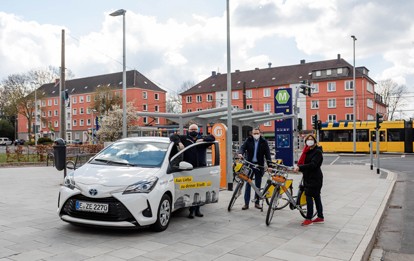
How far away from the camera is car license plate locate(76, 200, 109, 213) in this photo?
5969 millimetres

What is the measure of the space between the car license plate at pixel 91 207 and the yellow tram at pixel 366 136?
34020 mm

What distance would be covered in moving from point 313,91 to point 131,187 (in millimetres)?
67084

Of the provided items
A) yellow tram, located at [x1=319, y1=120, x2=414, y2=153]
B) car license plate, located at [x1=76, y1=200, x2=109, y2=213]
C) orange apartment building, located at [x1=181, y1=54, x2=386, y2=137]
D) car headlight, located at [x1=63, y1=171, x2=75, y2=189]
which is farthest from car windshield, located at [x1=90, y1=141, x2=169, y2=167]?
orange apartment building, located at [x1=181, y1=54, x2=386, y2=137]

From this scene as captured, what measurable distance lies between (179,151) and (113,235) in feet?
6.73

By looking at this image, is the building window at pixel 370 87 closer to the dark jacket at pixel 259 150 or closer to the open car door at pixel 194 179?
the dark jacket at pixel 259 150

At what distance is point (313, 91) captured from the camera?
69750 millimetres

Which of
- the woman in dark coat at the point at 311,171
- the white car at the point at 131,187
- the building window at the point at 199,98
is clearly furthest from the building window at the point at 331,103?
the white car at the point at 131,187

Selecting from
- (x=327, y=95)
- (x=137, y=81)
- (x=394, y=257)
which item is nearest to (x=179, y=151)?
(x=394, y=257)

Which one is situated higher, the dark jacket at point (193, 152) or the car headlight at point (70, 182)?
the dark jacket at point (193, 152)

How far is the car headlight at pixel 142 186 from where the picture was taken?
19.9 feet

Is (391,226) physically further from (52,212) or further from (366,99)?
(366,99)

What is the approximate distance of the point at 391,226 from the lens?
27.1 ft

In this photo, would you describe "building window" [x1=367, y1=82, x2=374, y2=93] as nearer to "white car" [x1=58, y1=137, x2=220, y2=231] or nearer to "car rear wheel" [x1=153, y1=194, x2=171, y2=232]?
"white car" [x1=58, y1=137, x2=220, y2=231]

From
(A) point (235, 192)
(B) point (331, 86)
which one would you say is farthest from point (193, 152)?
(B) point (331, 86)
